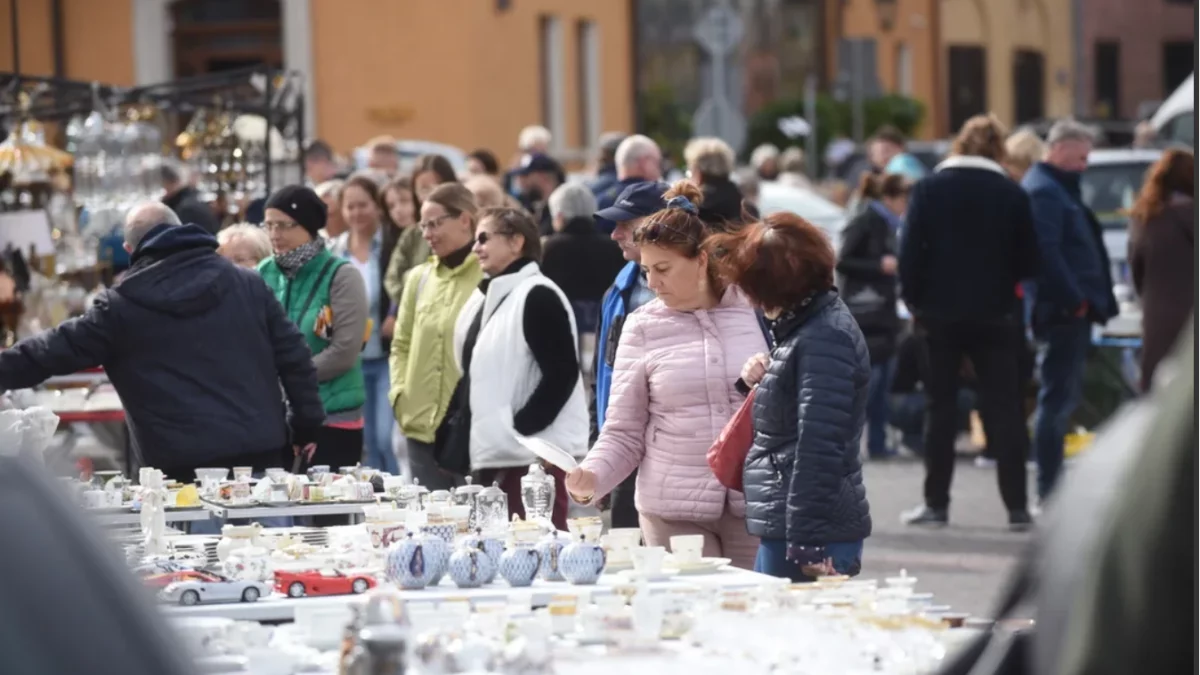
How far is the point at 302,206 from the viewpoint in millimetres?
9258

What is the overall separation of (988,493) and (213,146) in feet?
15.5

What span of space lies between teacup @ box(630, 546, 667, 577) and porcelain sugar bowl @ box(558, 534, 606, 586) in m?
0.12

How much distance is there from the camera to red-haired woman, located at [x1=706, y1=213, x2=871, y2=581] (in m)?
5.88

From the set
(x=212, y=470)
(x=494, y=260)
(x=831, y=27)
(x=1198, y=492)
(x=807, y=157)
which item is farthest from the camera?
(x=831, y=27)

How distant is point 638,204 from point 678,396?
1287 millimetres

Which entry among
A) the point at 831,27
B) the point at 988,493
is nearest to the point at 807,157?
the point at 831,27

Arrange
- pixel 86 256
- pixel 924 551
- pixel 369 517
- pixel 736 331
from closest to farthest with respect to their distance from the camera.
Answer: pixel 369 517
pixel 736 331
pixel 924 551
pixel 86 256

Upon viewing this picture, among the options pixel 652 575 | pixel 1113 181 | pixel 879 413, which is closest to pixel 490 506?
pixel 652 575

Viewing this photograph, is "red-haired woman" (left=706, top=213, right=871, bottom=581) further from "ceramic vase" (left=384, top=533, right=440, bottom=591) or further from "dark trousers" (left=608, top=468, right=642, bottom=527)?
"dark trousers" (left=608, top=468, right=642, bottom=527)

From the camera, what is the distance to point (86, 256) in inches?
509

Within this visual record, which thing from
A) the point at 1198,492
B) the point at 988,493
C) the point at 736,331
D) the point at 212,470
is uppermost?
the point at 1198,492

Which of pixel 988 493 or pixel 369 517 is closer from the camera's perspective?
pixel 369 517

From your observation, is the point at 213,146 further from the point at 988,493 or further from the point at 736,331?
the point at 736,331

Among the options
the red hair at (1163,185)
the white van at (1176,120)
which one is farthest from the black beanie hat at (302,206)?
the white van at (1176,120)
